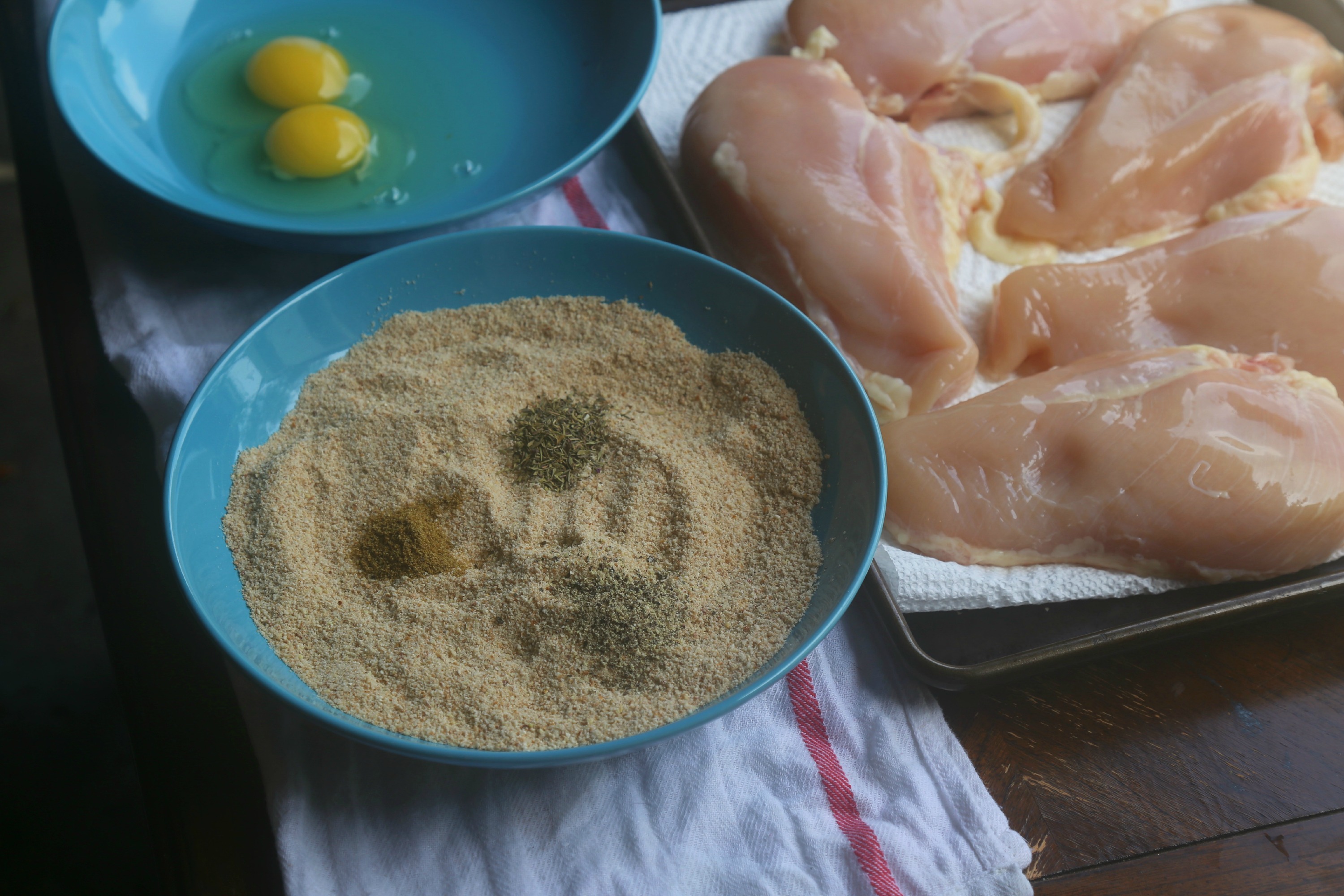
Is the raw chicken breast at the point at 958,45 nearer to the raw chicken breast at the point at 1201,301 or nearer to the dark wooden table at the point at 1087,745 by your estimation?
the raw chicken breast at the point at 1201,301

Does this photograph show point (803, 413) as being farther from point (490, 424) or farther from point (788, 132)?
point (788, 132)

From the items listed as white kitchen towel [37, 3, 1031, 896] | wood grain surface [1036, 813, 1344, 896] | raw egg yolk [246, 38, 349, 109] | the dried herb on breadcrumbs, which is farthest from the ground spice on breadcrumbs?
raw egg yolk [246, 38, 349, 109]

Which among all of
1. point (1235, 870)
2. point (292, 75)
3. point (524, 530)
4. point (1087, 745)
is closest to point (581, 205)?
point (292, 75)

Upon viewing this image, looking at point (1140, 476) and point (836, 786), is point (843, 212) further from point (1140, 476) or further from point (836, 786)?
point (836, 786)

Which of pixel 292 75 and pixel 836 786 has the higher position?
pixel 292 75

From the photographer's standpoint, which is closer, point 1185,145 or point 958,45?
point 1185,145

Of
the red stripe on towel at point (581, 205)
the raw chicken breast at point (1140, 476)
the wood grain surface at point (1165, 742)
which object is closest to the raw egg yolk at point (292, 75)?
the red stripe on towel at point (581, 205)
